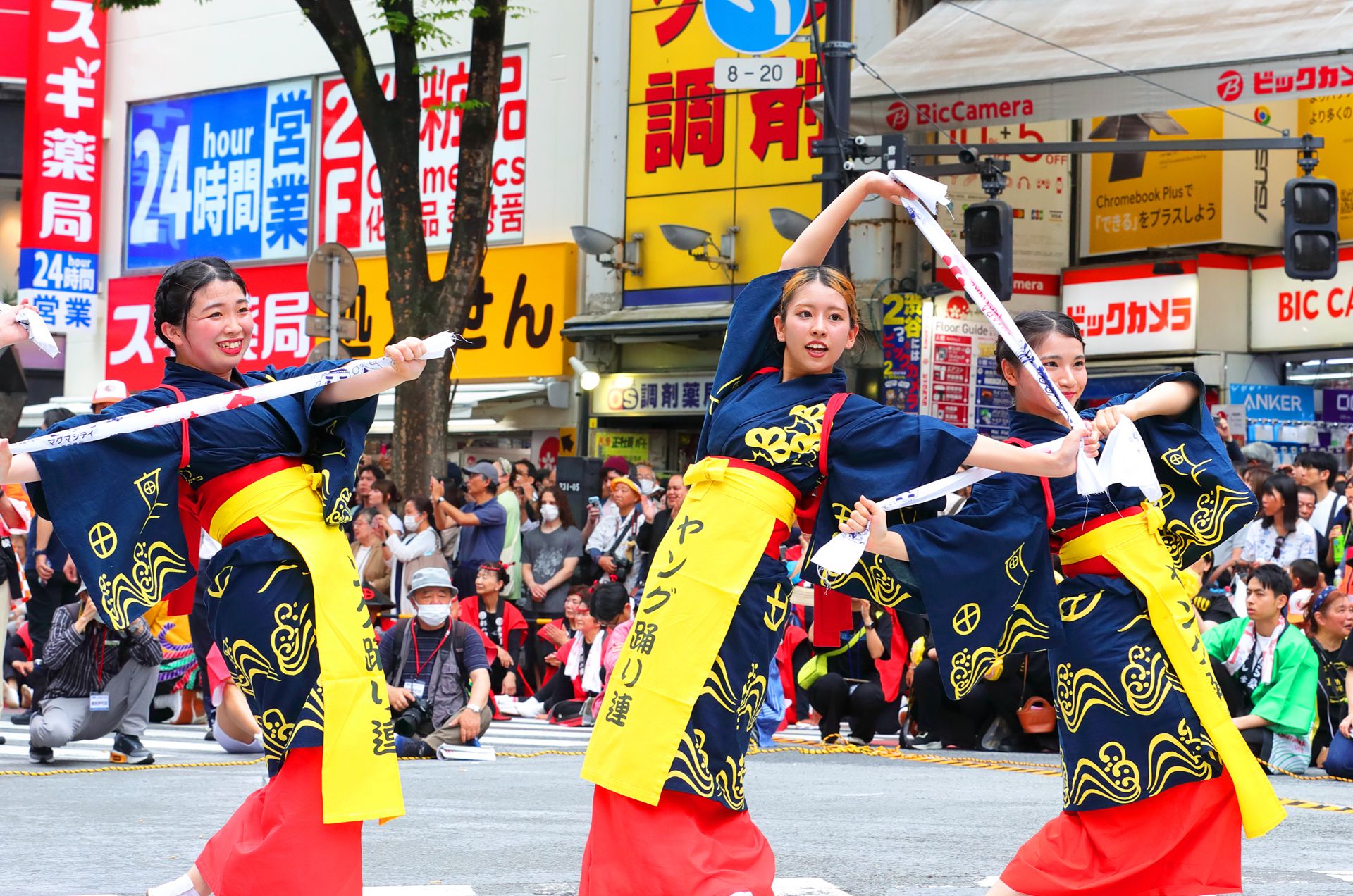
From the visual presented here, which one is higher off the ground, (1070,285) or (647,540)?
(1070,285)

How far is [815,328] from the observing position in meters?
3.91

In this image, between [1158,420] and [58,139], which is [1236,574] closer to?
[1158,420]

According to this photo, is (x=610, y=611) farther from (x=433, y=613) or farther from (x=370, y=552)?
(x=370, y=552)

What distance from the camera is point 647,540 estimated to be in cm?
1180

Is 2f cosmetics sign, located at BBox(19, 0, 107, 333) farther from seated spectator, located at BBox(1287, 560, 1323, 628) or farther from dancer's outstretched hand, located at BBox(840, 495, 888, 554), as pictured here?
dancer's outstretched hand, located at BBox(840, 495, 888, 554)

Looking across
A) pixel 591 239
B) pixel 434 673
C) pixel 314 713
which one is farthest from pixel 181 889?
pixel 591 239

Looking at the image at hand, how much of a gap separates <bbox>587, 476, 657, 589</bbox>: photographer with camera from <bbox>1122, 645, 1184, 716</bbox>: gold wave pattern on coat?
795 cm

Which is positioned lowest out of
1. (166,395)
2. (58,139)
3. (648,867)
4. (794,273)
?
(648,867)

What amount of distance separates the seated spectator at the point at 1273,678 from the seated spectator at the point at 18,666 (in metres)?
7.78

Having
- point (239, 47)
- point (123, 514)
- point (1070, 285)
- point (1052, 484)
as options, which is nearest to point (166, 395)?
point (123, 514)

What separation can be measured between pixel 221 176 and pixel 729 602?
19.7m

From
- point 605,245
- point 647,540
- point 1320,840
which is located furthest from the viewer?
point 605,245

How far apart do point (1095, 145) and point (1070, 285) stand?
17.5 ft

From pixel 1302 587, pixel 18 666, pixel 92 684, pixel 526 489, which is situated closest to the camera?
pixel 92 684
